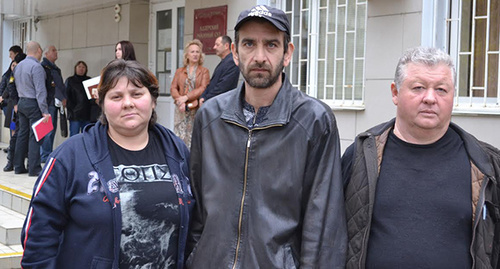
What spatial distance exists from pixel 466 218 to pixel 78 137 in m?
1.80

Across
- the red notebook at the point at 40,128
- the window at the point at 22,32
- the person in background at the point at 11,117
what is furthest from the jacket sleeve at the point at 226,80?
the window at the point at 22,32


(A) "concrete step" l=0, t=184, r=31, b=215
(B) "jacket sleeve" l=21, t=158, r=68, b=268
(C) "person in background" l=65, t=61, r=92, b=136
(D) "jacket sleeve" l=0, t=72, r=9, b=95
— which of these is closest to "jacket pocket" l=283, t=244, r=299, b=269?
(B) "jacket sleeve" l=21, t=158, r=68, b=268

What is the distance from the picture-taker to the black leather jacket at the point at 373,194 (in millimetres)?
2773

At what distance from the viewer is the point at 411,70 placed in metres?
2.90

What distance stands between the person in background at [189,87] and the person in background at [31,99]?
2.24 metres

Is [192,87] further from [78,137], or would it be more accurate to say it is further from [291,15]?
[78,137]

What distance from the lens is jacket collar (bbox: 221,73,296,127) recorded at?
116 inches

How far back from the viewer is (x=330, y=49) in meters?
8.28

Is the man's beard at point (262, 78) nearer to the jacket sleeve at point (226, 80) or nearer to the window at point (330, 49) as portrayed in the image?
the jacket sleeve at point (226, 80)

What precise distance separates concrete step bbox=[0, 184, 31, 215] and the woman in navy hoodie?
5.04 metres

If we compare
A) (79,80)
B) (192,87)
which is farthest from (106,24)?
(192,87)

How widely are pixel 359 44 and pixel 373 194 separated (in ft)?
17.3

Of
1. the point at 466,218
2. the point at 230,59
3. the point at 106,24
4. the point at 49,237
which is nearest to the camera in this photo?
the point at 466,218

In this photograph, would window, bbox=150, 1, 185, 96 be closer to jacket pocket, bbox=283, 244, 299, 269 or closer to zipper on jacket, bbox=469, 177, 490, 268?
jacket pocket, bbox=283, 244, 299, 269
